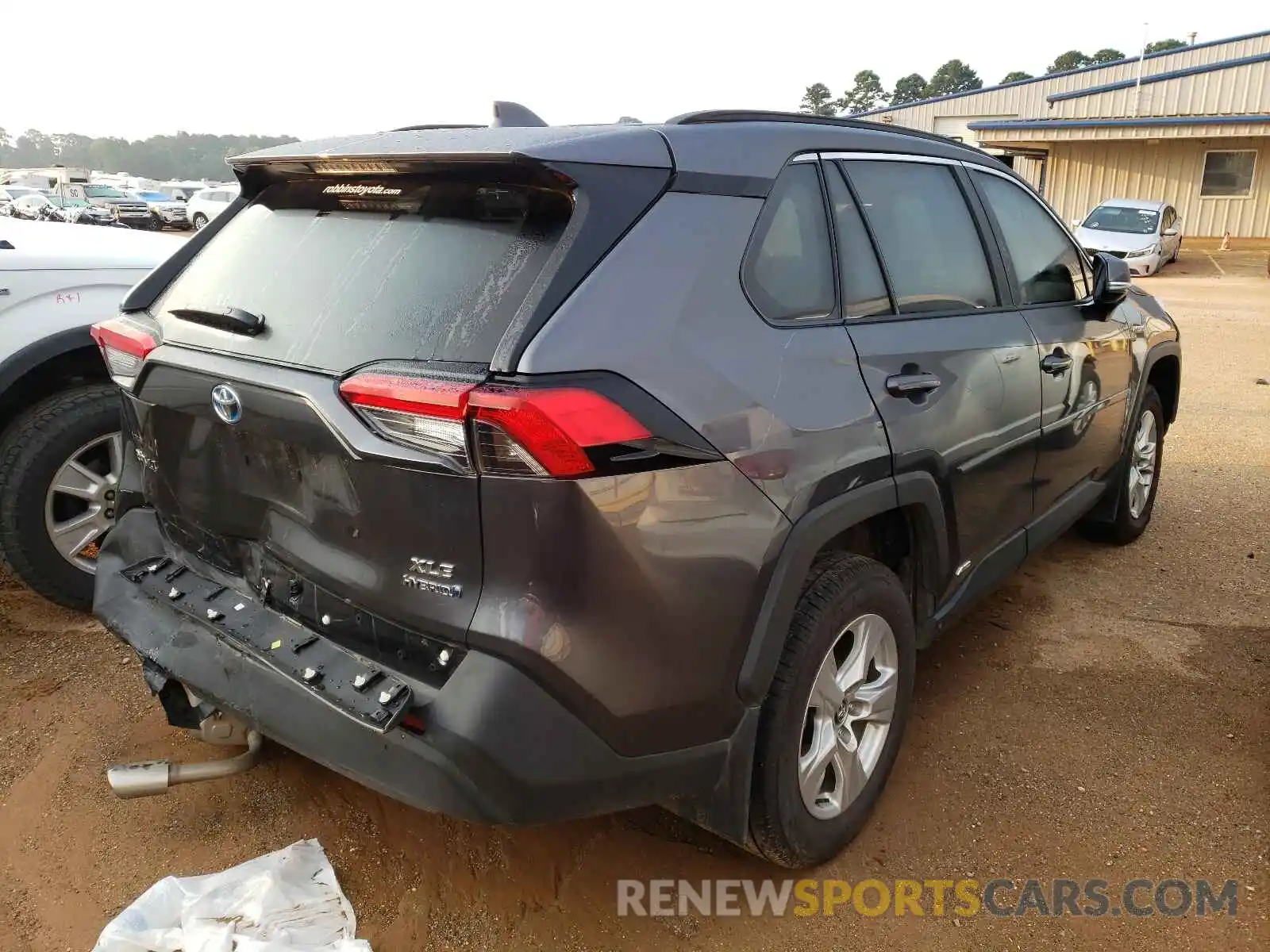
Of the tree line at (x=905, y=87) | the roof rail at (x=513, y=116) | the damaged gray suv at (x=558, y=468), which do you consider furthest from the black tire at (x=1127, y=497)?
the tree line at (x=905, y=87)

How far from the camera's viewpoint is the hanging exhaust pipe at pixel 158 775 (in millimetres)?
2664

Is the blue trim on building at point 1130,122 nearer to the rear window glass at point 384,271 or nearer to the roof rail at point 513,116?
the roof rail at point 513,116

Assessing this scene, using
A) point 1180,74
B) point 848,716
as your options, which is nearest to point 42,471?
point 848,716

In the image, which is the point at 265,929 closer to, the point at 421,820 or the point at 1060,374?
the point at 421,820

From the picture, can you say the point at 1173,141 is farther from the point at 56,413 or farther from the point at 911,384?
the point at 56,413

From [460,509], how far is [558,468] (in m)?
0.22

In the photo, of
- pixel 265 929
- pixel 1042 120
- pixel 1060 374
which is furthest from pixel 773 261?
pixel 1042 120

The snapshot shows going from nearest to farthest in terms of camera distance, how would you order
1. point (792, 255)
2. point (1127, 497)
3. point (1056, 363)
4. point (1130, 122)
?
point (792, 255)
point (1056, 363)
point (1127, 497)
point (1130, 122)

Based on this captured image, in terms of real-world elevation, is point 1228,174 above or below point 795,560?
below

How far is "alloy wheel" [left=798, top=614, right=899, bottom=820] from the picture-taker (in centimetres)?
248

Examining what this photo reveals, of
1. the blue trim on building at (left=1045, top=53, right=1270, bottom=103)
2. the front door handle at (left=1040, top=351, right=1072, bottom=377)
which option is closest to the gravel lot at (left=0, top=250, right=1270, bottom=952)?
the front door handle at (left=1040, top=351, right=1072, bottom=377)

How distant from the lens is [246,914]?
2.32 m

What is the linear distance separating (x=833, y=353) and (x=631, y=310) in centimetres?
68

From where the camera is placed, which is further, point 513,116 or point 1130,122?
point 1130,122
